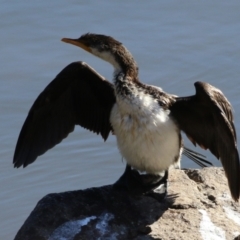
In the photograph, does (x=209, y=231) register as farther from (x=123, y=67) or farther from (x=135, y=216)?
(x=123, y=67)

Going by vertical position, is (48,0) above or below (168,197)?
above

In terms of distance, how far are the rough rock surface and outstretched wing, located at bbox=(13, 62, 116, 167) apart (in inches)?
25.3

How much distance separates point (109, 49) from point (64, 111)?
0.73m

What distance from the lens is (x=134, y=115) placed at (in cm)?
689

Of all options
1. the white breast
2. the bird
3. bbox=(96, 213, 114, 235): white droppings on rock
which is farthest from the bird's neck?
bbox=(96, 213, 114, 235): white droppings on rock

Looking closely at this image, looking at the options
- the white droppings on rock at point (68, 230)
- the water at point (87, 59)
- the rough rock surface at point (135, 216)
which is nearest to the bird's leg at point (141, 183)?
the rough rock surface at point (135, 216)

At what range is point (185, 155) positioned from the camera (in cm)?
830

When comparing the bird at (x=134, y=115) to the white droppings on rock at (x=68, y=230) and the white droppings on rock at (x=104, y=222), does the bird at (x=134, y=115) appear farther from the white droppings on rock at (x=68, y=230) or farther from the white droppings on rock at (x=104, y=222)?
the white droppings on rock at (x=68, y=230)

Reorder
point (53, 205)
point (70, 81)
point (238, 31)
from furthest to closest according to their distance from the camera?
point (238, 31) → point (70, 81) → point (53, 205)

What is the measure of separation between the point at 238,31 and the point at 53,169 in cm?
252

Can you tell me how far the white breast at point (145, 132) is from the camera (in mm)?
6883

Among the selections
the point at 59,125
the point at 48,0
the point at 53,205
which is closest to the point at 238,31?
the point at 48,0

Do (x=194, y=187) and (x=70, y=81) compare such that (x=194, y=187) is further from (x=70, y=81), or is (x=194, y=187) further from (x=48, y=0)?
(x=48, y=0)

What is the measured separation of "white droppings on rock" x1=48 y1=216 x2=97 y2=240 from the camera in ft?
21.4
